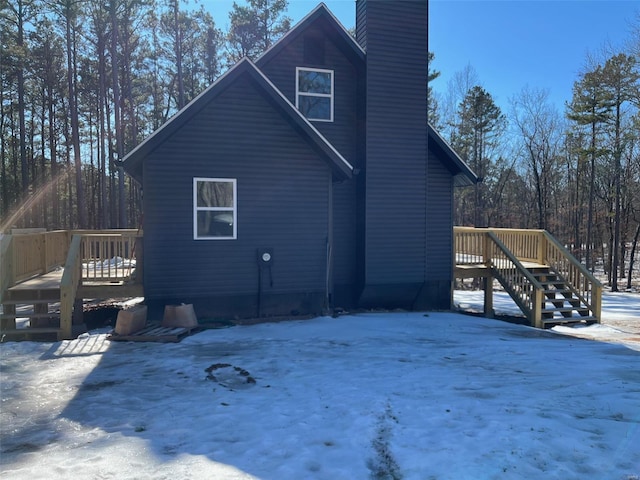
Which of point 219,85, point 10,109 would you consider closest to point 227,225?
point 219,85

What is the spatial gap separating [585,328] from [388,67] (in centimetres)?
774

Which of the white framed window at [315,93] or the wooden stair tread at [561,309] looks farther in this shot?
the white framed window at [315,93]

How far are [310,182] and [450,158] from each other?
4.13 metres

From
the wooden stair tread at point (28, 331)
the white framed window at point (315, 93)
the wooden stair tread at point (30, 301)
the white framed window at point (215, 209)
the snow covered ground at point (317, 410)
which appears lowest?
the snow covered ground at point (317, 410)

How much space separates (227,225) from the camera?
31.1ft

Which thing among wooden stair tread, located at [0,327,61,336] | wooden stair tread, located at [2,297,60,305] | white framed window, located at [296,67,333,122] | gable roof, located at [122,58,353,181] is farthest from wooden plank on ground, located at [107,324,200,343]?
white framed window, located at [296,67,333,122]

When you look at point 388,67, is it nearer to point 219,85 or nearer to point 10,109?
point 219,85

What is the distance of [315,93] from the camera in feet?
37.0

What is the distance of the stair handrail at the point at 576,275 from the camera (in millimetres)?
11234

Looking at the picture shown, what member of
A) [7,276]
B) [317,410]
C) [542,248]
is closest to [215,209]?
[7,276]

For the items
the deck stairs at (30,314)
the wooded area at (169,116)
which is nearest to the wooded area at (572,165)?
the wooded area at (169,116)

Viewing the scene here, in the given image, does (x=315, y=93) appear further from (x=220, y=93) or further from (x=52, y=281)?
(x=52, y=281)

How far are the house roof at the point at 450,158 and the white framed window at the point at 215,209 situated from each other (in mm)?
5402

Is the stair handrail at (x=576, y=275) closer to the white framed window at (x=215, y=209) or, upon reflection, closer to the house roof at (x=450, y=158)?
the house roof at (x=450, y=158)
